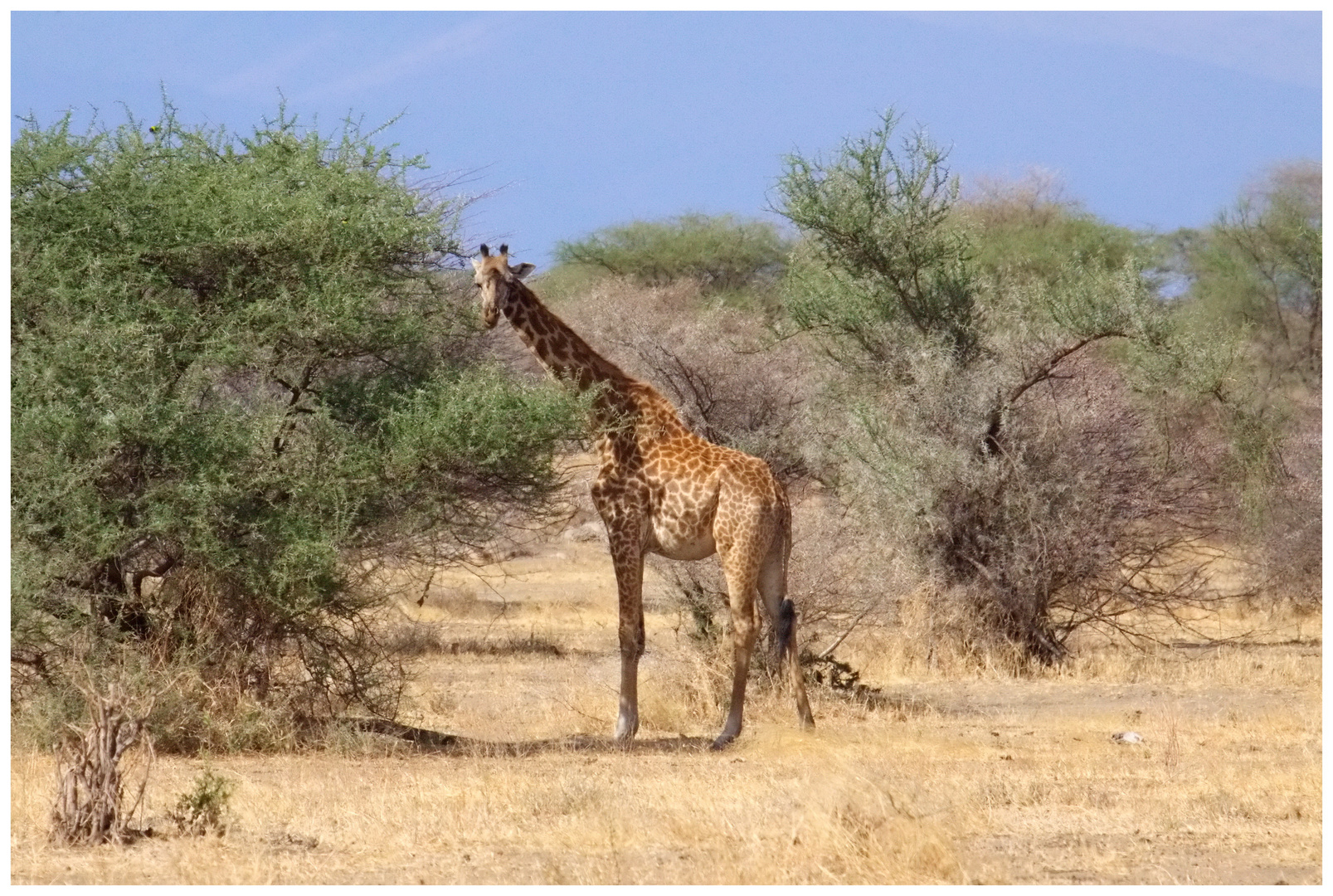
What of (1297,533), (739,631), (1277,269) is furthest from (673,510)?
(1277,269)

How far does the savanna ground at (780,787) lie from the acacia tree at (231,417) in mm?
866

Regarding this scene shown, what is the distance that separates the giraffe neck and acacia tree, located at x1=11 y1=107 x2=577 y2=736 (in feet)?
2.11

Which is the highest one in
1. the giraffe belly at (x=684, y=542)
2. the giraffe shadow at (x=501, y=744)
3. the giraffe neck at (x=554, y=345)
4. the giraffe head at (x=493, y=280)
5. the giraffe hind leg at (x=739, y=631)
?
the giraffe head at (x=493, y=280)

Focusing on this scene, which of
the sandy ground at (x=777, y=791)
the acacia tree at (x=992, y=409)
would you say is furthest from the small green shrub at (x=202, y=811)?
the acacia tree at (x=992, y=409)

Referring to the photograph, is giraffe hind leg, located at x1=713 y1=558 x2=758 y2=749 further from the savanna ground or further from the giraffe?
the savanna ground

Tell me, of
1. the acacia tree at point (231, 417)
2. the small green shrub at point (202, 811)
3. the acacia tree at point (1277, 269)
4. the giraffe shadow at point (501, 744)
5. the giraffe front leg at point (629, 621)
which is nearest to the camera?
A: the small green shrub at point (202, 811)

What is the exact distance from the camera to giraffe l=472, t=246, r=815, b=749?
1198cm

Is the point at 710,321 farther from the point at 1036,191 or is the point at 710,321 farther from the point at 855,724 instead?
the point at 1036,191

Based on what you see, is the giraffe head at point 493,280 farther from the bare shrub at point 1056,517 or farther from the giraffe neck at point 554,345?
the bare shrub at point 1056,517

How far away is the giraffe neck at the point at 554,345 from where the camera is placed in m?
12.5

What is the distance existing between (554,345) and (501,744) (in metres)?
2.62

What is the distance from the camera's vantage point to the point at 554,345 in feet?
41.0

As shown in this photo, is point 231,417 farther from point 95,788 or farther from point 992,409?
point 992,409

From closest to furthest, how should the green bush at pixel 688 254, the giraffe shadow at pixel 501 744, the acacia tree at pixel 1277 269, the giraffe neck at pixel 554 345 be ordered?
1. the giraffe shadow at pixel 501 744
2. the giraffe neck at pixel 554 345
3. the acacia tree at pixel 1277 269
4. the green bush at pixel 688 254
